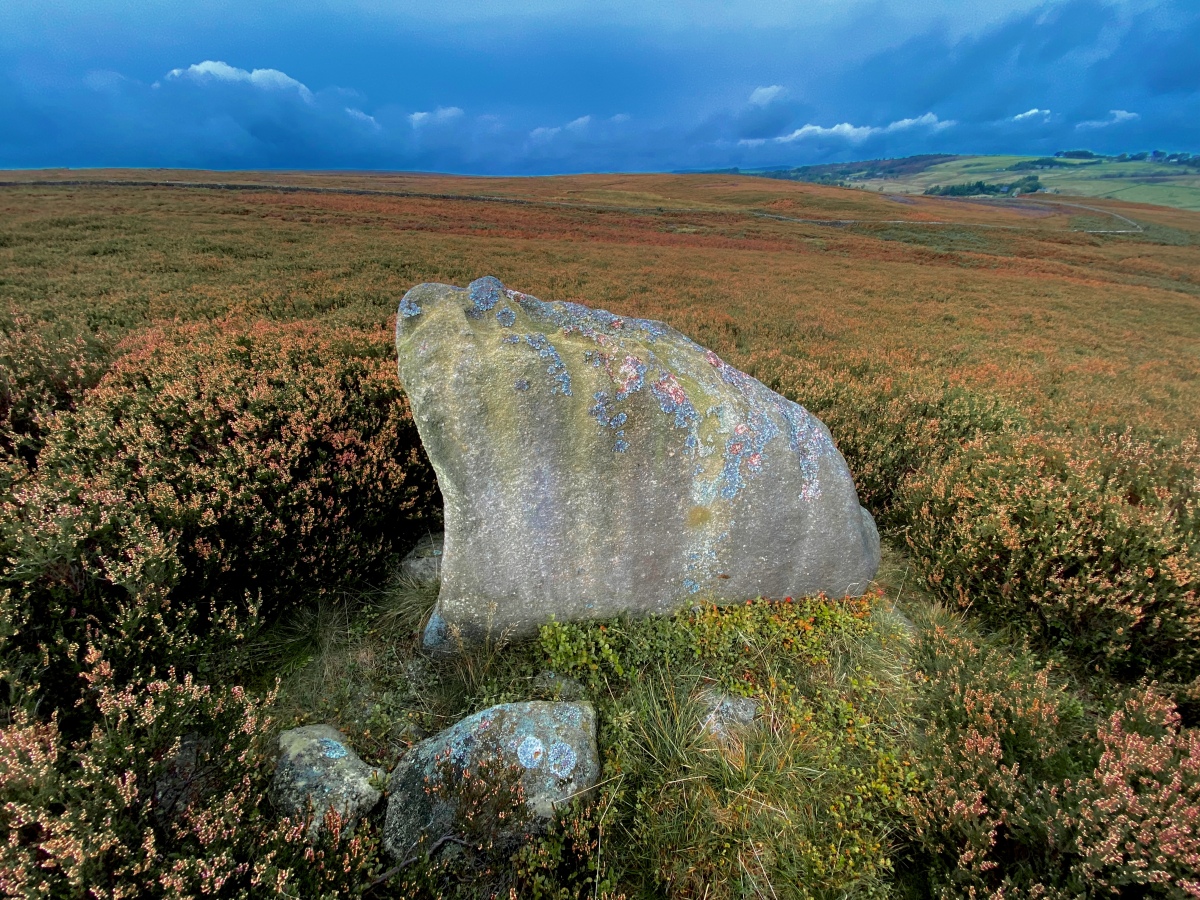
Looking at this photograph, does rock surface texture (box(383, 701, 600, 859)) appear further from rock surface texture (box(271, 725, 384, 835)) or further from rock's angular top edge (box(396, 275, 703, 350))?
rock's angular top edge (box(396, 275, 703, 350))

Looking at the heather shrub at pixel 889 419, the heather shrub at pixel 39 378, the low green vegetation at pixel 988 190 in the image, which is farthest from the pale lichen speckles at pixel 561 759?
the low green vegetation at pixel 988 190

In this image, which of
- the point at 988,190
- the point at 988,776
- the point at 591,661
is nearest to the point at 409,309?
the point at 591,661

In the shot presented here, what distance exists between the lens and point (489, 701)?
3.80m

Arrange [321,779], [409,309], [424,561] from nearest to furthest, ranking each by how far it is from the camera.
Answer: [321,779]
[409,309]
[424,561]

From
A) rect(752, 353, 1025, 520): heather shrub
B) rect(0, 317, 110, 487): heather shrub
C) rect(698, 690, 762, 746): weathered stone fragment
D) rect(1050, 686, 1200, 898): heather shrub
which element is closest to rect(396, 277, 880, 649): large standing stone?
rect(698, 690, 762, 746): weathered stone fragment

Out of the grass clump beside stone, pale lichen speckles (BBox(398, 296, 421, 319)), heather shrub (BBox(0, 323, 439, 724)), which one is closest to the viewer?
the grass clump beside stone

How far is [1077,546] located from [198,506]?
7031 mm

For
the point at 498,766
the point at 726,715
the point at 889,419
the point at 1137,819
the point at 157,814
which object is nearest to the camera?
the point at 157,814

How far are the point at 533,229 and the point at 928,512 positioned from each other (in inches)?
1428

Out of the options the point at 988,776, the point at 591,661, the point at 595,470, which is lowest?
the point at 591,661

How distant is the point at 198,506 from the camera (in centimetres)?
391

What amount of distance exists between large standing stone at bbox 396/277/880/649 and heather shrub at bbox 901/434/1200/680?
139 cm

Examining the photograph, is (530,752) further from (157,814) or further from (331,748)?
(157,814)

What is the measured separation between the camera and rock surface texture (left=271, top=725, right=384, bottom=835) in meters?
3.00
